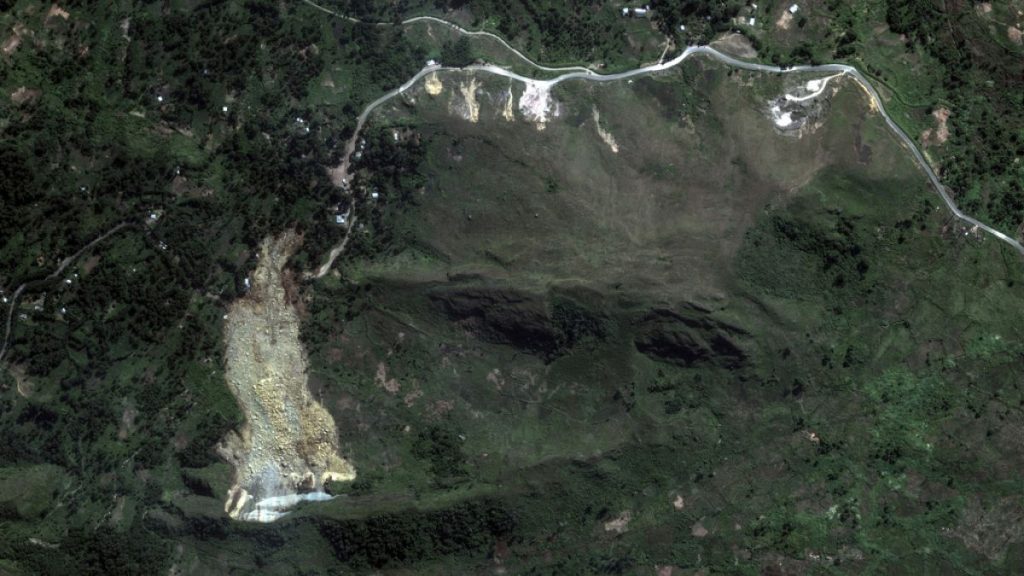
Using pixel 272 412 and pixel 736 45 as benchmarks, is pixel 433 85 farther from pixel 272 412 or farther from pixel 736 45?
pixel 272 412

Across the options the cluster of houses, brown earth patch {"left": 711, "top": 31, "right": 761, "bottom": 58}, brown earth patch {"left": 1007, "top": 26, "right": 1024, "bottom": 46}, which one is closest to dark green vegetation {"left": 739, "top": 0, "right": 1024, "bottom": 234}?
brown earth patch {"left": 1007, "top": 26, "right": 1024, "bottom": 46}

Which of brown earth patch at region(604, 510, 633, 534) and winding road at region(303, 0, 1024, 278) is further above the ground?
winding road at region(303, 0, 1024, 278)

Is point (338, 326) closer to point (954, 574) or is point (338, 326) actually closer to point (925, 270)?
point (925, 270)

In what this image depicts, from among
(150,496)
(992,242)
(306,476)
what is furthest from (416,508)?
(992,242)

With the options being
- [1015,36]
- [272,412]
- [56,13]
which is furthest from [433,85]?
[1015,36]

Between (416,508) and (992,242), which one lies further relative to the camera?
(992,242)

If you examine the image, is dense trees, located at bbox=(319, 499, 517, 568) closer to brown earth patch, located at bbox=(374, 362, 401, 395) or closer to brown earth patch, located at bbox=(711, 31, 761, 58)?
brown earth patch, located at bbox=(374, 362, 401, 395)
